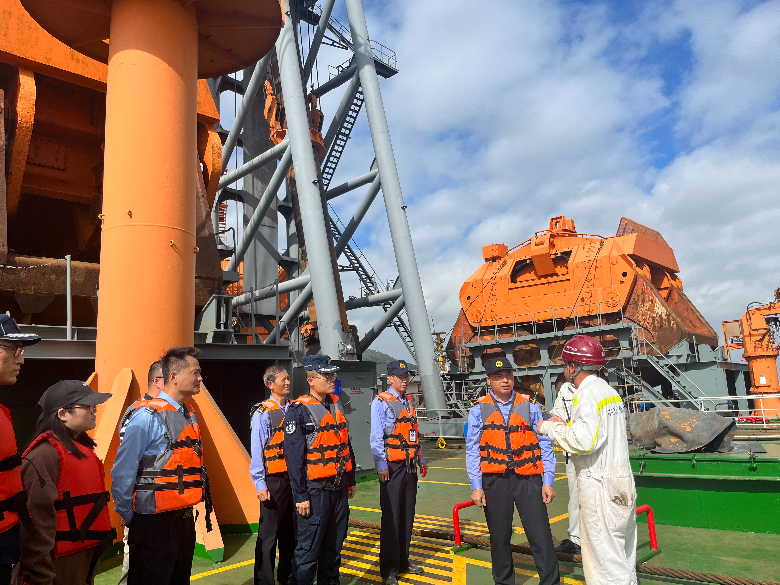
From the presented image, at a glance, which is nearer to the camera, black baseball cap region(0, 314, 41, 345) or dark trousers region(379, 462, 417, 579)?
black baseball cap region(0, 314, 41, 345)

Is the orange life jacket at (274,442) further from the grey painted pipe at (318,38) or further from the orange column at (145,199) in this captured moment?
the grey painted pipe at (318,38)

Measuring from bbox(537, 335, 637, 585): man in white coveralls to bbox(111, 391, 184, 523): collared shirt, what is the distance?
7.57 feet

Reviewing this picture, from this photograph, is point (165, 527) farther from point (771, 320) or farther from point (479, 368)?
point (771, 320)

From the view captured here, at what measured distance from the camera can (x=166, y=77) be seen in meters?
5.96

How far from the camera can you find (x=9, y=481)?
2.34 m

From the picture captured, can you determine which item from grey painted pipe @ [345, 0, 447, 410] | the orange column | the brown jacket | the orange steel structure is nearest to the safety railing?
grey painted pipe @ [345, 0, 447, 410]

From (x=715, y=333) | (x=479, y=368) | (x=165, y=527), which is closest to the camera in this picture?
(x=165, y=527)

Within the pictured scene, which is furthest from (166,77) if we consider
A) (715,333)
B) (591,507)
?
(715,333)

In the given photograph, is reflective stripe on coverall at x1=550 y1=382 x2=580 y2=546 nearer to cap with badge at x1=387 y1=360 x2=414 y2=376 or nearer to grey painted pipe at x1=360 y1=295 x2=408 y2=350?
cap with badge at x1=387 y1=360 x2=414 y2=376

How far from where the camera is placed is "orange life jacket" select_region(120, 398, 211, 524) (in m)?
2.90

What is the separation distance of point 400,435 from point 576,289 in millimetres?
15638

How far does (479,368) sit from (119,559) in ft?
53.7

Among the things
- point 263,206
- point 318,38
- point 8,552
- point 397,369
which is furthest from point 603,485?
point 318,38

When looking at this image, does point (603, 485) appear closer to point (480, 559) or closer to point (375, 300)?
point (480, 559)
